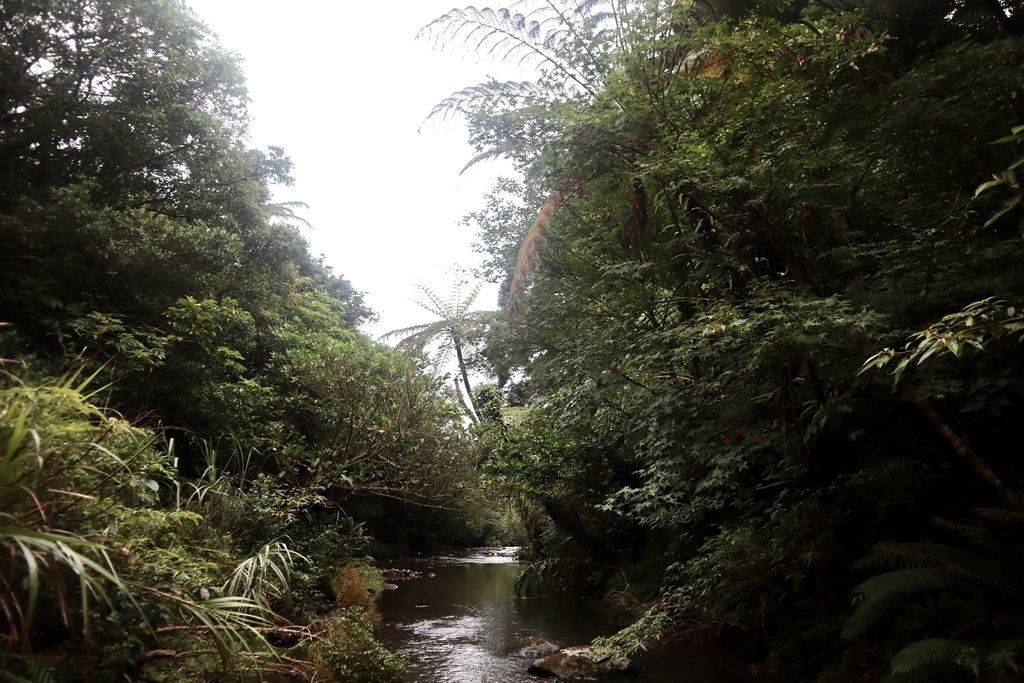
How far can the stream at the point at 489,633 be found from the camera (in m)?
6.86

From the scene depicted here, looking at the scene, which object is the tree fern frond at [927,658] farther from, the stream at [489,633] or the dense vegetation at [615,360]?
the stream at [489,633]

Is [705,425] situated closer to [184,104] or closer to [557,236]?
[557,236]

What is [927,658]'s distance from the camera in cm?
406

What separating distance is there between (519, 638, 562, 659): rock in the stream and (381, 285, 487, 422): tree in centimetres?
713

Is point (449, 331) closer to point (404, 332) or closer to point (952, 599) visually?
point (404, 332)

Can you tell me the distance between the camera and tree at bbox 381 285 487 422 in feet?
50.2

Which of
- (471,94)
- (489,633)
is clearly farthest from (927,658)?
(471,94)

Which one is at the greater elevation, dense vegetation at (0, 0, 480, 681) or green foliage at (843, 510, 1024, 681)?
dense vegetation at (0, 0, 480, 681)

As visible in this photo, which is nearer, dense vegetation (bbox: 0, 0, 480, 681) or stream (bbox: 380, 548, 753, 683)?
dense vegetation (bbox: 0, 0, 480, 681)

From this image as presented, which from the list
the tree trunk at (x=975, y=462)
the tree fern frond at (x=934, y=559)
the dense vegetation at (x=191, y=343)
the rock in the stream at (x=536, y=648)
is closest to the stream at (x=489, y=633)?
the rock in the stream at (x=536, y=648)

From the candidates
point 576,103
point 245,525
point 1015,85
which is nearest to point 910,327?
point 1015,85

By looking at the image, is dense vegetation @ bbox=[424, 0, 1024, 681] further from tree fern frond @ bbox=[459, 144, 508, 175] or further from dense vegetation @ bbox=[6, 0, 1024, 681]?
tree fern frond @ bbox=[459, 144, 508, 175]

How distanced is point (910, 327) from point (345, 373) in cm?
795

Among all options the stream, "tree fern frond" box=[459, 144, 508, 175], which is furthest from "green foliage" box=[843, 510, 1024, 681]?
"tree fern frond" box=[459, 144, 508, 175]
